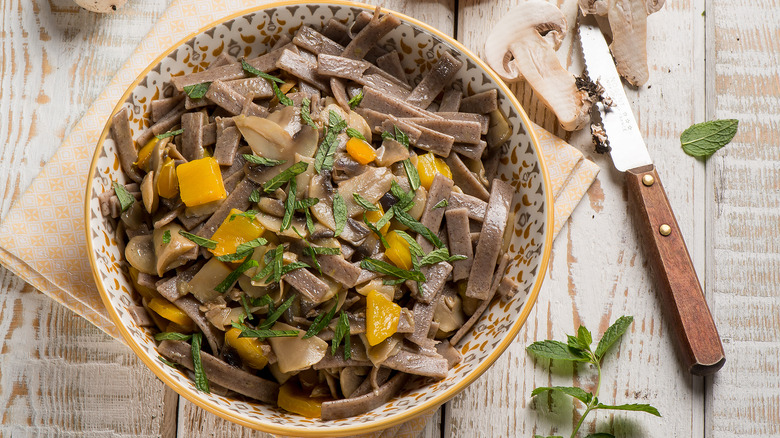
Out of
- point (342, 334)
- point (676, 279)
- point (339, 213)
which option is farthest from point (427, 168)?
point (676, 279)

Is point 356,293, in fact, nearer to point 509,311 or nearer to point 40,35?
point 509,311

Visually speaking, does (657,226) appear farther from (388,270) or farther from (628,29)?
(388,270)

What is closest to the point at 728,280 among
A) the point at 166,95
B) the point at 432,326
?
the point at 432,326

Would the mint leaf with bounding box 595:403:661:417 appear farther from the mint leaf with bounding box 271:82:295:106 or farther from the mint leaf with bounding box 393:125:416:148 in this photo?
the mint leaf with bounding box 271:82:295:106

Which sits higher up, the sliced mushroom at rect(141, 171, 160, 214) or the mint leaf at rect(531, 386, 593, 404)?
the sliced mushroom at rect(141, 171, 160, 214)

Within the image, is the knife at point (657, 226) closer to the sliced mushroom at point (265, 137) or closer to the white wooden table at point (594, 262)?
the white wooden table at point (594, 262)

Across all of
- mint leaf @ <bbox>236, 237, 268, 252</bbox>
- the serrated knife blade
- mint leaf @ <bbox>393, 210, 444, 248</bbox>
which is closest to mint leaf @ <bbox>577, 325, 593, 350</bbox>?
the serrated knife blade

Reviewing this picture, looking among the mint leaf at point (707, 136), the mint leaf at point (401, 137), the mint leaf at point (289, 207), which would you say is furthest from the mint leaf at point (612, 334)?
the mint leaf at point (289, 207)
